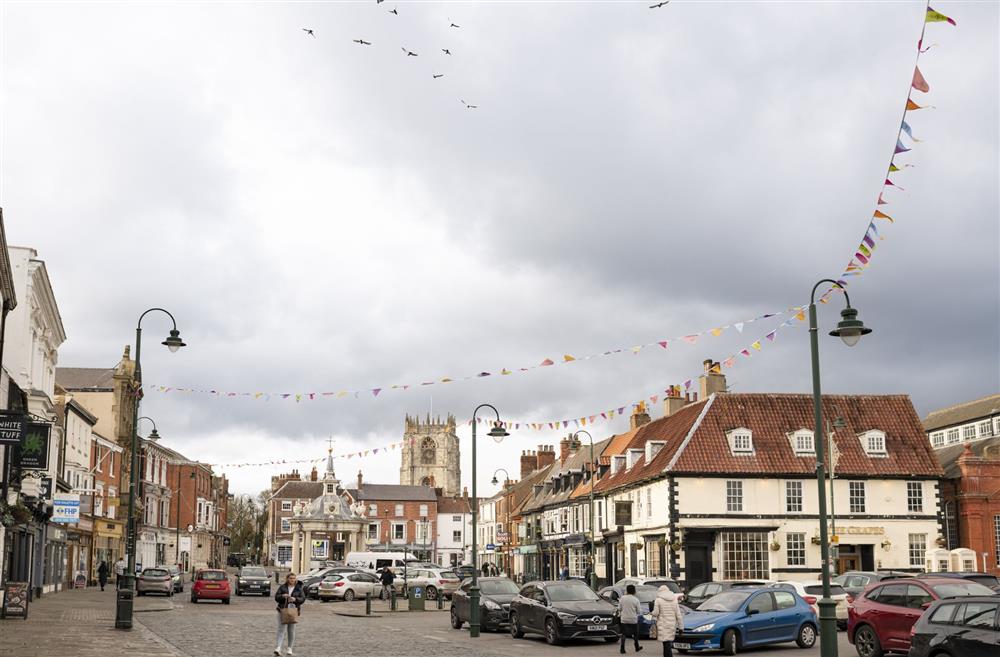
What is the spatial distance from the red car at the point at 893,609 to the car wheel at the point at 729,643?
2.61m

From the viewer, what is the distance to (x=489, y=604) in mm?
31781

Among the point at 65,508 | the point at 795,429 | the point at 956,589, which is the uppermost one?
the point at 795,429

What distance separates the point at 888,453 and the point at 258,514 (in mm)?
136933

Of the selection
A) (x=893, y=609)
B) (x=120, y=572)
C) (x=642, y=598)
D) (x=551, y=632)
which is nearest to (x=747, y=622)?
(x=893, y=609)

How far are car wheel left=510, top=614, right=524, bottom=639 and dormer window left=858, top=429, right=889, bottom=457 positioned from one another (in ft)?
99.1

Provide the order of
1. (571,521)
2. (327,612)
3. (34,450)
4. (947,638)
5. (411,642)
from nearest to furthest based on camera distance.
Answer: (947,638)
(411,642)
(34,450)
(327,612)
(571,521)

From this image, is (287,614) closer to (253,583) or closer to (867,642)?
(867,642)

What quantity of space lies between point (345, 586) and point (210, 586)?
27.4 feet

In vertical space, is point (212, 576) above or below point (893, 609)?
below

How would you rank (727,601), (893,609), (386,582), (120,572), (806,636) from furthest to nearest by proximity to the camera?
(386,582) → (120,572) → (806,636) → (727,601) → (893,609)

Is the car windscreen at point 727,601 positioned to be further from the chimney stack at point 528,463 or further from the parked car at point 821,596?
the chimney stack at point 528,463

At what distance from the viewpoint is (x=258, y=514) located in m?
175

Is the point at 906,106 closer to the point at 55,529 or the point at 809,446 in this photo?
the point at 809,446

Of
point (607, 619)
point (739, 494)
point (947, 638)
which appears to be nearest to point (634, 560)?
point (739, 494)
